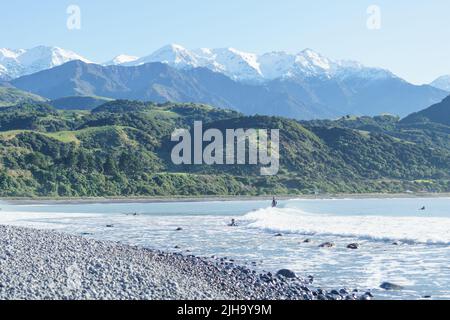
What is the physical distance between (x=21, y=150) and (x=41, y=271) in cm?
16305

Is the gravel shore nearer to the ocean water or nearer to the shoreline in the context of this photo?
the ocean water

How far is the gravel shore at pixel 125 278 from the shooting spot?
2269 cm

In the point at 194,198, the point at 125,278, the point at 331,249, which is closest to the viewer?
the point at 125,278

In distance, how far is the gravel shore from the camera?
2269cm

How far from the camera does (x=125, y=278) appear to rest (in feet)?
83.4

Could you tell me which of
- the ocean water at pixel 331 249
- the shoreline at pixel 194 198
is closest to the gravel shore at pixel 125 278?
the ocean water at pixel 331 249

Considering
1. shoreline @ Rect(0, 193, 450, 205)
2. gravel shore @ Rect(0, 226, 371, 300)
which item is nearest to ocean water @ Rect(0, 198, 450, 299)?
gravel shore @ Rect(0, 226, 371, 300)

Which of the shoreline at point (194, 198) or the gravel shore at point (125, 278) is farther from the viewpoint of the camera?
the shoreline at point (194, 198)

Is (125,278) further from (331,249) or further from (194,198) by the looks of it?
(194,198)

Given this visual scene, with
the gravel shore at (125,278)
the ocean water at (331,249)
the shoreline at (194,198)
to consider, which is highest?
the gravel shore at (125,278)

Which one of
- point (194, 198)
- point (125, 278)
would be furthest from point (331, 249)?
point (194, 198)

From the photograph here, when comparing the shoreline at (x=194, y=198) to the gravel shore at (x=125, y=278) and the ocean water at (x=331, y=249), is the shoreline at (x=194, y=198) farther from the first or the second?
the gravel shore at (x=125, y=278)

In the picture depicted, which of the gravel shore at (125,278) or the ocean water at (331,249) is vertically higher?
the gravel shore at (125,278)
